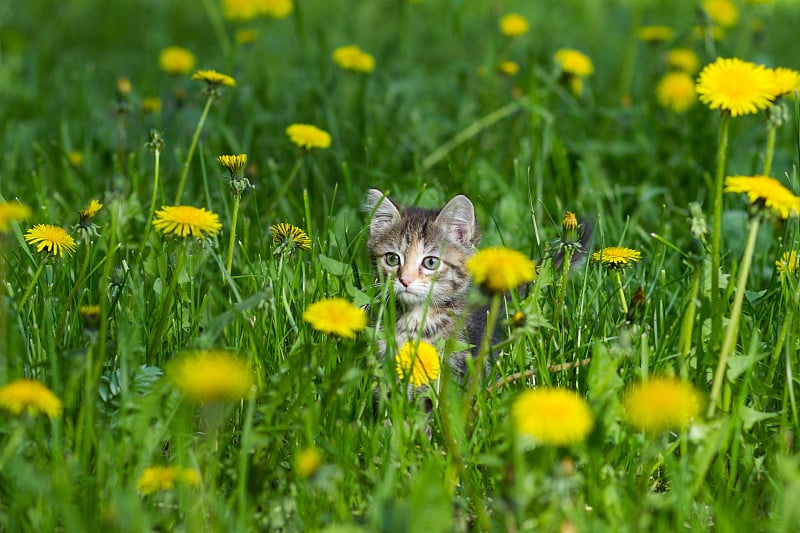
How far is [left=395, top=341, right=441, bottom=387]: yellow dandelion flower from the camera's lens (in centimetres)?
245

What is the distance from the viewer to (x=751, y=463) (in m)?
2.30

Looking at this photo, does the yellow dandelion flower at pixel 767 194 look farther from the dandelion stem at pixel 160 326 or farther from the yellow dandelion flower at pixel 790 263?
the dandelion stem at pixel 160 326

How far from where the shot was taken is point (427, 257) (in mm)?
3523

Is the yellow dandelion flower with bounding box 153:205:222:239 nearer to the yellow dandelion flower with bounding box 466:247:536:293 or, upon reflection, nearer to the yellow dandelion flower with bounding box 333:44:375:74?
the yellow dandelion flower with bounding box 466:247:536:293

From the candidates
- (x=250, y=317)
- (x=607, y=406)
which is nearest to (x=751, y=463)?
(x=607, y=406)

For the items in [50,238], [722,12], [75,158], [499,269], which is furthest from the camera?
[722,12]

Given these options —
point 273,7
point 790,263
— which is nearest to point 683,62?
point 273,7

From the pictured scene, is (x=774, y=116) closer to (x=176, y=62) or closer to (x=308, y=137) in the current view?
(x=308, y=137)

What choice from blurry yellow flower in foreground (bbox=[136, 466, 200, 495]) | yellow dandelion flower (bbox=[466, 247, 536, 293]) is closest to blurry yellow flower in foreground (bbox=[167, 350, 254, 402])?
blurry yellow flower in foreground (bbox=[136, 466, 200, 495])

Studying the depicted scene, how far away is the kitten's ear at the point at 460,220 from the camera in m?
3.38

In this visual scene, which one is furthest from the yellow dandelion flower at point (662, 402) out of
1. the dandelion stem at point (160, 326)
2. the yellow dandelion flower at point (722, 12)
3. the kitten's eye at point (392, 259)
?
the yellow dandelion flower at point (722, 12)

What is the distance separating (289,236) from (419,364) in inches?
20.2

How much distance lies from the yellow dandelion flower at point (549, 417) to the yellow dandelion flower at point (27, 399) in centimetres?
88

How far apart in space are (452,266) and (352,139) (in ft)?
4.91
